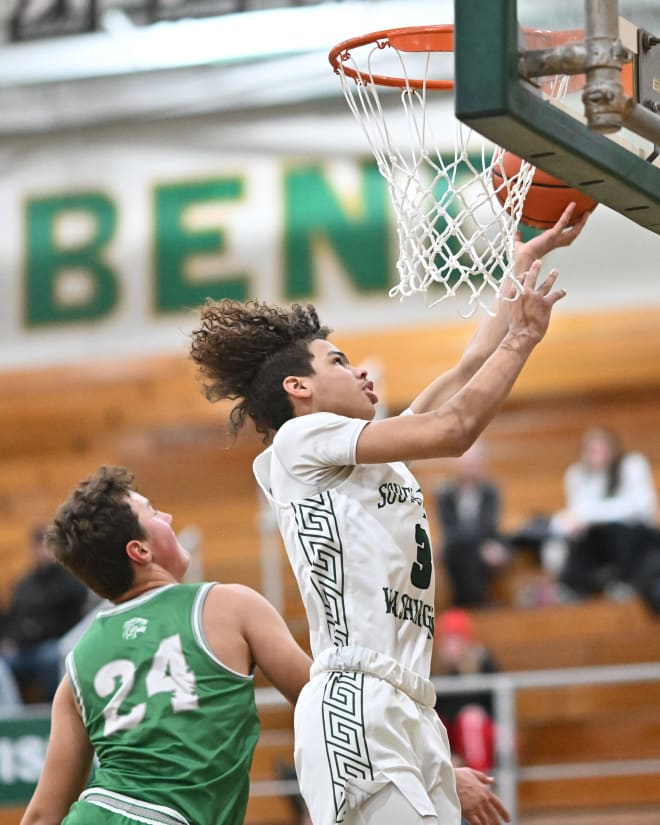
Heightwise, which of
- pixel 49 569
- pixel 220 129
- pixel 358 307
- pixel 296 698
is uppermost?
pixel 220 129

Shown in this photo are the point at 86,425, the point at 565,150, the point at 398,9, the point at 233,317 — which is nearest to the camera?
the point at 565,150

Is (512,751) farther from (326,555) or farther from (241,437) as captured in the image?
(326,555)

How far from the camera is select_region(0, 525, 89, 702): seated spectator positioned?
10.5 m

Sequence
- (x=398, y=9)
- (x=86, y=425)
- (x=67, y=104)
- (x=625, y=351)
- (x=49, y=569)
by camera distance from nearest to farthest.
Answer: (x=398, y=9), (x=49, y=569), (x=67, y=104), (x=625, y=351), (x=86, y=425)

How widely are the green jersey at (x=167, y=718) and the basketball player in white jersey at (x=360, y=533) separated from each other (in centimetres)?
29

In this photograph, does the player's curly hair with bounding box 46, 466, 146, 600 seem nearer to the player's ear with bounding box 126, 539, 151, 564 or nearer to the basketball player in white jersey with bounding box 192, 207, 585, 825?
the player's ear with bounding box 126, 539, 151, 564

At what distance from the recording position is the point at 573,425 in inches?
513

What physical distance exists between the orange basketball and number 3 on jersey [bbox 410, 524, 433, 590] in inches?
33.8

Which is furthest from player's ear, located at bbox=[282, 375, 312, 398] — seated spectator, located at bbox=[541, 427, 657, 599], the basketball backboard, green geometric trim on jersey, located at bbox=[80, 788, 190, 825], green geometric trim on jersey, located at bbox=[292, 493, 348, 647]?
seated spectator, located at bbox=[541, 427, 657, 599]

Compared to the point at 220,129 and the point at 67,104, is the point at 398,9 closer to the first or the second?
the point at 220,129

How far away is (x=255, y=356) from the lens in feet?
12.0

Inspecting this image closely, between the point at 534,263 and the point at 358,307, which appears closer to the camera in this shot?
the point at 534,263

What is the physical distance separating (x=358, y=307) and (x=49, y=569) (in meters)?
2.91

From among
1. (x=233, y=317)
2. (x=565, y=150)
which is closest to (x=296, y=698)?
(x=233, y=317)
